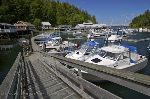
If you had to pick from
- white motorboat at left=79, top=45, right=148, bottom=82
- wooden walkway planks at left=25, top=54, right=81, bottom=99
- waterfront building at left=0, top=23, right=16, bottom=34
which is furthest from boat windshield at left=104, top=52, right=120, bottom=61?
waterfront building at left=0, top=23, right=16, bottom=34

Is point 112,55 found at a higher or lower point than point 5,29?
higher

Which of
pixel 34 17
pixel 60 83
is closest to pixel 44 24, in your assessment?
pixel 34 17

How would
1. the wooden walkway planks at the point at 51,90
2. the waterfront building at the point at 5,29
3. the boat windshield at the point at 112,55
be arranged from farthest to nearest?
the waterfront building at the point at 5,29 → the boat windshield at the point at 112,55 → the wooden walkway planks at the point at 51,90

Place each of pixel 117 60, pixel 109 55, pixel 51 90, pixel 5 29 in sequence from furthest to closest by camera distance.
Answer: pixel 5 29
pixel 109 55
pixel 117 60
pixel 51 90

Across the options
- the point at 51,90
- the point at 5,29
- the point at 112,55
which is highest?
the point at 51,90

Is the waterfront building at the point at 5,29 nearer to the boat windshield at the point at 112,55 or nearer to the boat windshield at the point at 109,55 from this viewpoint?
the boat windshield at the point at 109,55

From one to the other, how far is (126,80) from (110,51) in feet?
98.1

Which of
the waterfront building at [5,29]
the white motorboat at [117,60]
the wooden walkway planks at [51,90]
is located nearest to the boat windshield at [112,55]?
the white motorboat at [117,60]

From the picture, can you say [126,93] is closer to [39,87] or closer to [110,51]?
[110,51]

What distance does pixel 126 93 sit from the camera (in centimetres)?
2486

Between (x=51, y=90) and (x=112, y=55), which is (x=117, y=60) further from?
(x=51, y=90)

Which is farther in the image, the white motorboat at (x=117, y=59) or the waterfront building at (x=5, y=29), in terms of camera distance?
the waterfront building at (x=5, y=29)

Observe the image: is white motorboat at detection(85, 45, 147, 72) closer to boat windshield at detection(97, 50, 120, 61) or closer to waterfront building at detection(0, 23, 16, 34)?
boat windshield at detection(97, 50, 120, 61)

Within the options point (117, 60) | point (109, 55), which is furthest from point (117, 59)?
point (109, 55)
